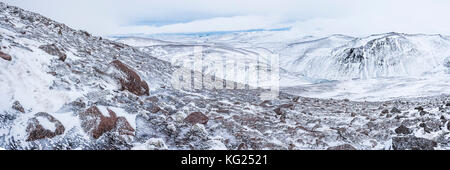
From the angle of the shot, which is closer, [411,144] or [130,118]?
[411,144]

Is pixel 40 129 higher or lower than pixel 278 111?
higher

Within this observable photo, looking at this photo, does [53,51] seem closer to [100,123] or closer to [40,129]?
[100,123]

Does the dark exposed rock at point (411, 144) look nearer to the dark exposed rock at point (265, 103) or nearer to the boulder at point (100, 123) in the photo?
the boulder at point (100, 123)

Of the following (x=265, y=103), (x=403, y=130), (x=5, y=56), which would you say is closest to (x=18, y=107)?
(x=5, y=56)

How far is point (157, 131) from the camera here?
819cm

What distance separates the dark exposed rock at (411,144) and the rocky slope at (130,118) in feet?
0.07

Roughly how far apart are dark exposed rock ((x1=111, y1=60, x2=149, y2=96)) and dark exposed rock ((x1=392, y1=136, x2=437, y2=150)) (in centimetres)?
840

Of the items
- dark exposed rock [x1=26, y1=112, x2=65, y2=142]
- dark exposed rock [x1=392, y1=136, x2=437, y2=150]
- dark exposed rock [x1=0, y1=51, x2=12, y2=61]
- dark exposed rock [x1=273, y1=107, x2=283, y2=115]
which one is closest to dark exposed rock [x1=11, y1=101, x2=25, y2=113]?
dark exposed rock [x1=26, y1=112, x2=65, y2=142]

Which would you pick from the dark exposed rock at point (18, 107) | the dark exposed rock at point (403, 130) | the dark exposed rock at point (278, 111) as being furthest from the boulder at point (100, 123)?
the dark exposed rock at point (403, 130)

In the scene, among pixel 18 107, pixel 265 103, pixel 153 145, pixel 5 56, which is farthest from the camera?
pixel 265 103

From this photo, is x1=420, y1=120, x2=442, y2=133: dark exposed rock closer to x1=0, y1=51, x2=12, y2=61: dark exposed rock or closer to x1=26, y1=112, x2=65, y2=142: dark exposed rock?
x1=26, y1=112, x2=65, y2=142: dark exposed rock

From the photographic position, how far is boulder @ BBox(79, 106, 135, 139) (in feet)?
23.4

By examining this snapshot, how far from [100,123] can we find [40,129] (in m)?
1.30

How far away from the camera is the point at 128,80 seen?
11.0 m
